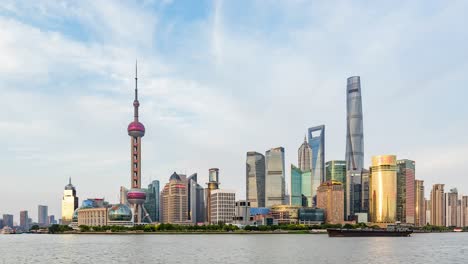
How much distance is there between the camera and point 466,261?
13062cm

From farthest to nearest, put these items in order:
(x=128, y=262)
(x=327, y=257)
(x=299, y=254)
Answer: (x=299, y=254) < (x=327, y=257) < (x=128, y=262)

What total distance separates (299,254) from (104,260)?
159ft

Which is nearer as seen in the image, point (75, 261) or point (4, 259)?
point (75, 261)

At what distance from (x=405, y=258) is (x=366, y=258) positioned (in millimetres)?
10651

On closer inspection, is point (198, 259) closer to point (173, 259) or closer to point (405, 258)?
point (173, 259)

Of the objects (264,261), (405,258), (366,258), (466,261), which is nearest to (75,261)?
(264,261)

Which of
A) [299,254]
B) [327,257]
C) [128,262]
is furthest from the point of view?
[299,254]

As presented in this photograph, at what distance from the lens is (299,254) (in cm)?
14275

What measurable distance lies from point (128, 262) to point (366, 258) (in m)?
55.7

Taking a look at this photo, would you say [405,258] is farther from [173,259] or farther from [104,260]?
[104,260]

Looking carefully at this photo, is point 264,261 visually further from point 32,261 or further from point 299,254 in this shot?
point 32,261

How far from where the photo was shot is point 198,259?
5094 inches

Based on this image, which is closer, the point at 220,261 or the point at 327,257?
the point at 220,261

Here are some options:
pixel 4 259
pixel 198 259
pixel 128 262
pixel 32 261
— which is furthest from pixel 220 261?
pixel 4 259
